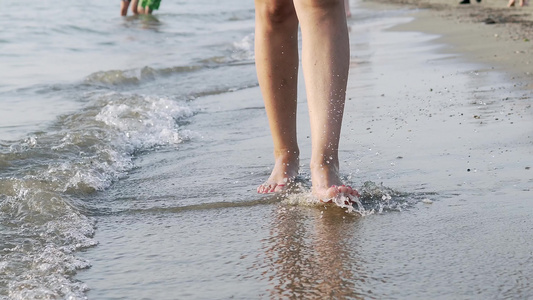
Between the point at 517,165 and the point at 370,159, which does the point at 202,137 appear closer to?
the point at 370,159

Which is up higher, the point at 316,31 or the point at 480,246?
the point at 316,31

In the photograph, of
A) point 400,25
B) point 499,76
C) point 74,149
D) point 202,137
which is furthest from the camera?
point 400,25

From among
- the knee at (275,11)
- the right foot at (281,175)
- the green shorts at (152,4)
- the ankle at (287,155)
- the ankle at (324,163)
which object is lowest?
the green shorts at (152,4)

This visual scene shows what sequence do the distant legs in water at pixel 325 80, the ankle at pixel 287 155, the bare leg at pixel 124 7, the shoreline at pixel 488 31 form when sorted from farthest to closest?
the bare leg at pixel 124 7 < the shoreline at pixel 488 31 < the ankle at pixel 287 155 < the distant legs in water at pixel 325 80

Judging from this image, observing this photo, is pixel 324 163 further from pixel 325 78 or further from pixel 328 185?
pixel 325 78

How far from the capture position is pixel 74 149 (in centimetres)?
361

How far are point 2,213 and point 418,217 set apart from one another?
49.5 inches

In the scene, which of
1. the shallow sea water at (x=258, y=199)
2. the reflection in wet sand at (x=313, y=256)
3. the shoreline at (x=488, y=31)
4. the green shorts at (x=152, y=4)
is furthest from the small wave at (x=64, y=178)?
the green shorts at (x=152, y=4)

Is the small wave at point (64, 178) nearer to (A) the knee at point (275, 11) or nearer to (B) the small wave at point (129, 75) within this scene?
(A) the knee at point (275, 11)

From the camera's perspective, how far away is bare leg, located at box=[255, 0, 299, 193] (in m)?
2.81

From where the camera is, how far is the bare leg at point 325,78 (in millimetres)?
2484

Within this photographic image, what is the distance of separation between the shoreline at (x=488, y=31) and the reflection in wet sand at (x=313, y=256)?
229cm

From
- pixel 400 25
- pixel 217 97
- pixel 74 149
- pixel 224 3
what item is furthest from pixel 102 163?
pixel 224 3

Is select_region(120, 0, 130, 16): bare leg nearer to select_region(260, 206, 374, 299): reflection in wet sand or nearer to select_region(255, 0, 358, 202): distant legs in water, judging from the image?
select_region(255, 0, 358, 202): distant legs in water
